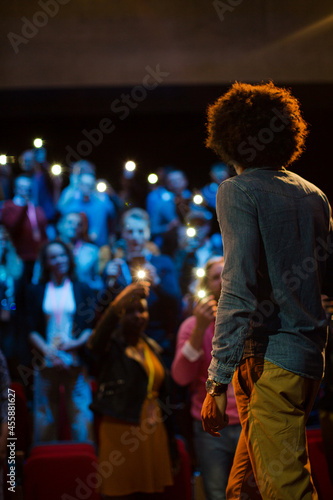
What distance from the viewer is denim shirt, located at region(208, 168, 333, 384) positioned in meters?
1.34

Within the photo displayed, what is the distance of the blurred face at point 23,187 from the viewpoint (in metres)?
4.59

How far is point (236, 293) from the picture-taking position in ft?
4.39

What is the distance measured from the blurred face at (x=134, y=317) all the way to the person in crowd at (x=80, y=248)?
4.62 ft

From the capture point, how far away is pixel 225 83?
4.62 meters

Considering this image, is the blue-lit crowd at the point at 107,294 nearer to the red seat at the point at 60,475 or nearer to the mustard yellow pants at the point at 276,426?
the red seat at the point at 60,475

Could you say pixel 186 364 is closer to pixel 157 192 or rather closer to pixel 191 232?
pixel 191 232

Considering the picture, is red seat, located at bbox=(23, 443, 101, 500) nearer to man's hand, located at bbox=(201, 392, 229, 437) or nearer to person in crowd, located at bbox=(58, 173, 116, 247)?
man's hand, located at bbox=(201, 392, 229, 437)

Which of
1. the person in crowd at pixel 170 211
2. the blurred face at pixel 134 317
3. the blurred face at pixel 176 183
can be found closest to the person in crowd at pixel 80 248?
the person in crowd at pixel 170 211

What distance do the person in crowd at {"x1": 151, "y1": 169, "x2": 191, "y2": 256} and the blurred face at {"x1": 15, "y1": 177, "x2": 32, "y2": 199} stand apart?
1.19 metres

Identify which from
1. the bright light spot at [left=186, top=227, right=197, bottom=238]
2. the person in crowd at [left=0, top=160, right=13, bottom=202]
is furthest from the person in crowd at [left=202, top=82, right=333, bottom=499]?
the person in crowd at [left=0, top=160, right=13, bottom=202]

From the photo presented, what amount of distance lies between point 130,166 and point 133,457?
320 centimetres

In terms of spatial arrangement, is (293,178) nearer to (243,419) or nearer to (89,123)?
(243,419)

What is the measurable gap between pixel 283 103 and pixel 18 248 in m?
3.35

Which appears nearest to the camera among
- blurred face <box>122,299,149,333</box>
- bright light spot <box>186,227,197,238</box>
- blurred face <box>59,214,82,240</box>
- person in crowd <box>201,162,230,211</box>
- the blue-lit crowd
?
the blue-lit crowd
